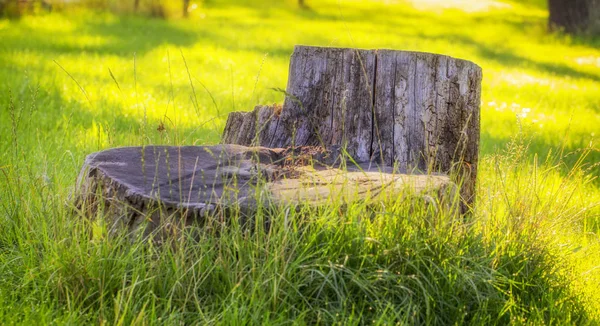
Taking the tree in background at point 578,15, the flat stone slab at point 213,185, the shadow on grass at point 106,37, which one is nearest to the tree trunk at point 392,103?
the flat stone slab at point 213,185

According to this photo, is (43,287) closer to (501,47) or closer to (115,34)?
(115,34)

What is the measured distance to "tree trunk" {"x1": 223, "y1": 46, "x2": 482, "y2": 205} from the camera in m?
4.41

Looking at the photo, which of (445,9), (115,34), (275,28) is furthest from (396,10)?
(115,34)

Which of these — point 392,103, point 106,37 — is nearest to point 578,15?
point 106,37

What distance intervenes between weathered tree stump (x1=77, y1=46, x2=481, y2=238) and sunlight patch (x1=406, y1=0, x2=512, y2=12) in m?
26.3

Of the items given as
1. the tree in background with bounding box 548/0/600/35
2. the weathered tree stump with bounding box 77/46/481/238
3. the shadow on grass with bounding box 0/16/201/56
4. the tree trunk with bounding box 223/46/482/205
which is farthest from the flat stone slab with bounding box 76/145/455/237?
the tree in background with bounding box 548/0/600/35

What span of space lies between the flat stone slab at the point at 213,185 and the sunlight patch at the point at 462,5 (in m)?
27.0

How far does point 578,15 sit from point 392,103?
17.2 meters

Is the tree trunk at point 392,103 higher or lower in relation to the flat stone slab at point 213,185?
higher

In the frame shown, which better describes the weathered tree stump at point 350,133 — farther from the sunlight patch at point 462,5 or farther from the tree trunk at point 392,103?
the sunlight patch at point 462,5

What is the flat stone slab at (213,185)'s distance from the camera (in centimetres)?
343

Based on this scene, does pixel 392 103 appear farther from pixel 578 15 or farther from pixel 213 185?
pixel 578 15

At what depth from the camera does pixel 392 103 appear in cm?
444

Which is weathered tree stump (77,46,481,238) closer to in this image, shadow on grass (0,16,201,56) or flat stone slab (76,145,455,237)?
flat stone slab (76,145,455,237)
